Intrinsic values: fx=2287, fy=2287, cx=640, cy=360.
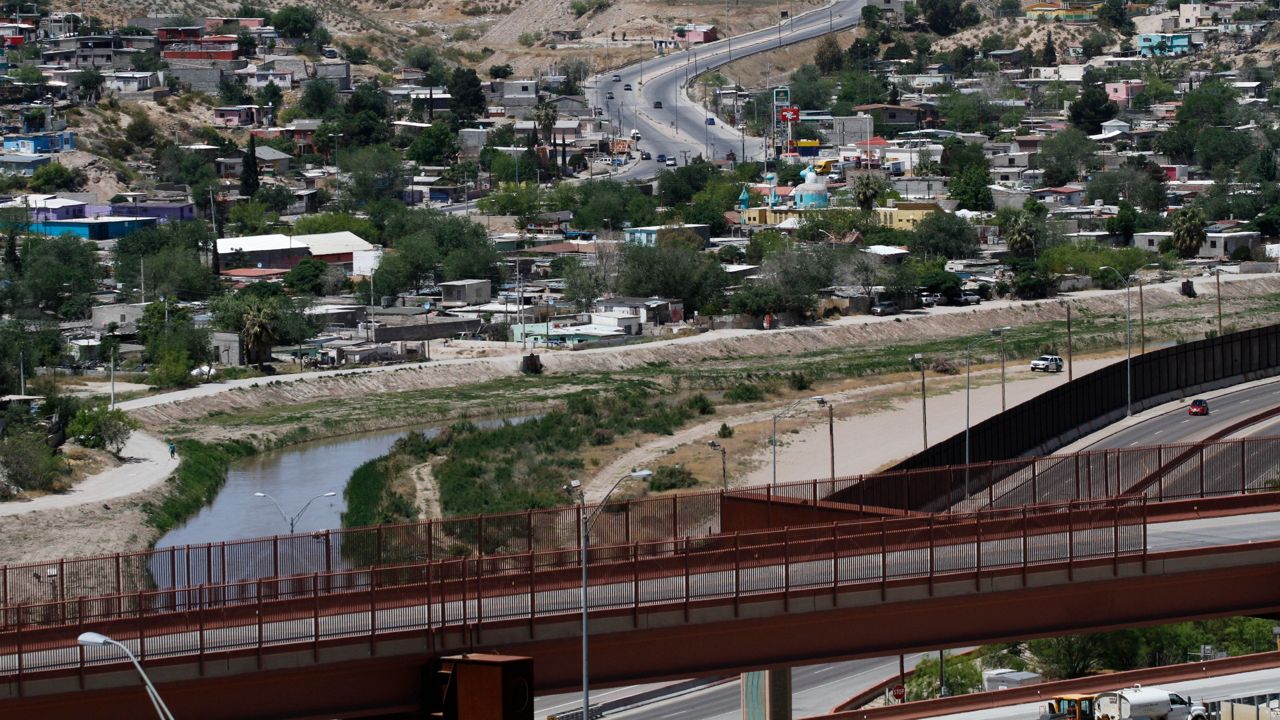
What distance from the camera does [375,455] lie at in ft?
253

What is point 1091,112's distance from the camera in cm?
17500

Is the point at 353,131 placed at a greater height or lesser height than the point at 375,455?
greater

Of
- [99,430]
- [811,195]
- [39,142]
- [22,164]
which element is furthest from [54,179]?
[99,430]

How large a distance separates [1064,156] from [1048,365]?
73.1 m

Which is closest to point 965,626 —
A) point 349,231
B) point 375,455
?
point 375,455

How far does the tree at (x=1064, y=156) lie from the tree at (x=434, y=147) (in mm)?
41767

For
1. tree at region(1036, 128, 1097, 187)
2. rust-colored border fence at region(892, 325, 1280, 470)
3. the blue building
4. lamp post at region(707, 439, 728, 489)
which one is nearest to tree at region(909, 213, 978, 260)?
tree at region(1036, 128, 1097, 187)

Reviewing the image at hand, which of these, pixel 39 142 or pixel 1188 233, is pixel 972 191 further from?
pixel 39 142

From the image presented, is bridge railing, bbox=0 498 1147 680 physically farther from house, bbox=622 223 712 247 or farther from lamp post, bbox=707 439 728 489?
house, bbox=622 223 712 247

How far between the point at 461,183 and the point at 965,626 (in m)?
126

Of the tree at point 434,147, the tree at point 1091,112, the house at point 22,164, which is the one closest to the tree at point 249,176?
the house at point 22,164

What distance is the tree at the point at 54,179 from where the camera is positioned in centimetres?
14000

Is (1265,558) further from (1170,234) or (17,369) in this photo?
(1170,234)

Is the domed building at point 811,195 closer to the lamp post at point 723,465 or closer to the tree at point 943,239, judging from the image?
the tree at point 943,239
